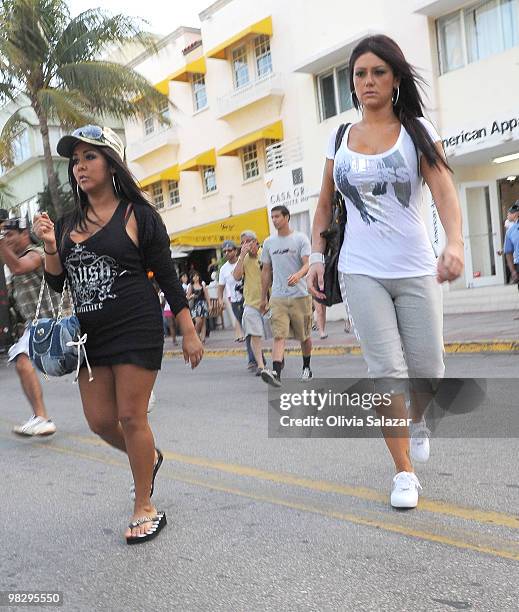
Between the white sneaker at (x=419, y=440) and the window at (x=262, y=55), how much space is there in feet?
64.4

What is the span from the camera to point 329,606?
7.60ft

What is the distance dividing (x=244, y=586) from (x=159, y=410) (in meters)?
4.33

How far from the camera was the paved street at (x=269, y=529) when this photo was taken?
8.04 feet

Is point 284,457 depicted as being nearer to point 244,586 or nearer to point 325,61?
point 244,586

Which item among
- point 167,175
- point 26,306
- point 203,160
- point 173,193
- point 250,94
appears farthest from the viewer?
point 173,193

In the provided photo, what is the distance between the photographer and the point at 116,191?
3.18 metres

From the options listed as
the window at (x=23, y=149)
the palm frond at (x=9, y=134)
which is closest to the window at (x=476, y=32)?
the palm frond at (x=9, y=134)

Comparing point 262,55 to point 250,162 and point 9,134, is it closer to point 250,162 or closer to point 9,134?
point 250,162

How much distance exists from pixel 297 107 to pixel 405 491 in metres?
18.9

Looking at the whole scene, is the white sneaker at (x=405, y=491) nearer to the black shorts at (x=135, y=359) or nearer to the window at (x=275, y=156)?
the black shorts at (x=135, y=359)

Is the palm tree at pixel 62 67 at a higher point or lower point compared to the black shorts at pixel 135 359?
higher

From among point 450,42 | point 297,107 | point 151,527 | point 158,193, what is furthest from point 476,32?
point 158,193

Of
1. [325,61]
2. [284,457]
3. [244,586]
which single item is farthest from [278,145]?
[244,586]
